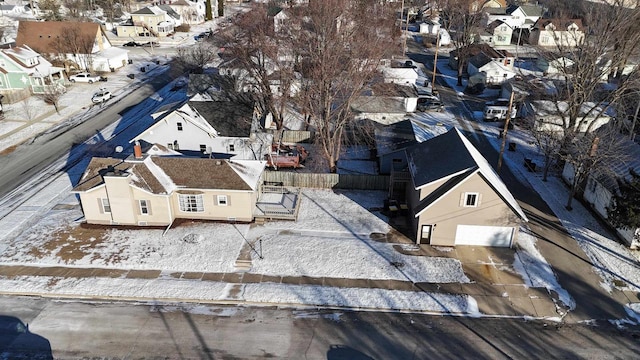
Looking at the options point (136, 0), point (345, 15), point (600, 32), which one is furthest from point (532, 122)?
point (136, 0)

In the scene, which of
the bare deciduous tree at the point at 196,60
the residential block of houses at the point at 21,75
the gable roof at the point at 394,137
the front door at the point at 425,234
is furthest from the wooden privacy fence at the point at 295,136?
the residential block of houses at the point at 21,75

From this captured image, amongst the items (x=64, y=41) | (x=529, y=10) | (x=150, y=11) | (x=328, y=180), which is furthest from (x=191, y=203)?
(x=529, y=10)

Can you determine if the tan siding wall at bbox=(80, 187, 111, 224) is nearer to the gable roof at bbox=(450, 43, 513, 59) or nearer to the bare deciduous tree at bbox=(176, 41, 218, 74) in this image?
the bare deciduous tree at bbox=(176, 41, 218, 74)

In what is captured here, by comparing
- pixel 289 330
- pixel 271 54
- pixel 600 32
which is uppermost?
pixel 600 32

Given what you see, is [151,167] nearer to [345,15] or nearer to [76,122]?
[76,122]

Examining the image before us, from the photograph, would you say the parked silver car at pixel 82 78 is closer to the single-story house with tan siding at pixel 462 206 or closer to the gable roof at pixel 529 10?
the single-story house with tan siding at pixel 462 206

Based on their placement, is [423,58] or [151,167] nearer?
[151,167]

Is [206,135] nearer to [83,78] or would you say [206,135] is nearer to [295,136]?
[295,136]
